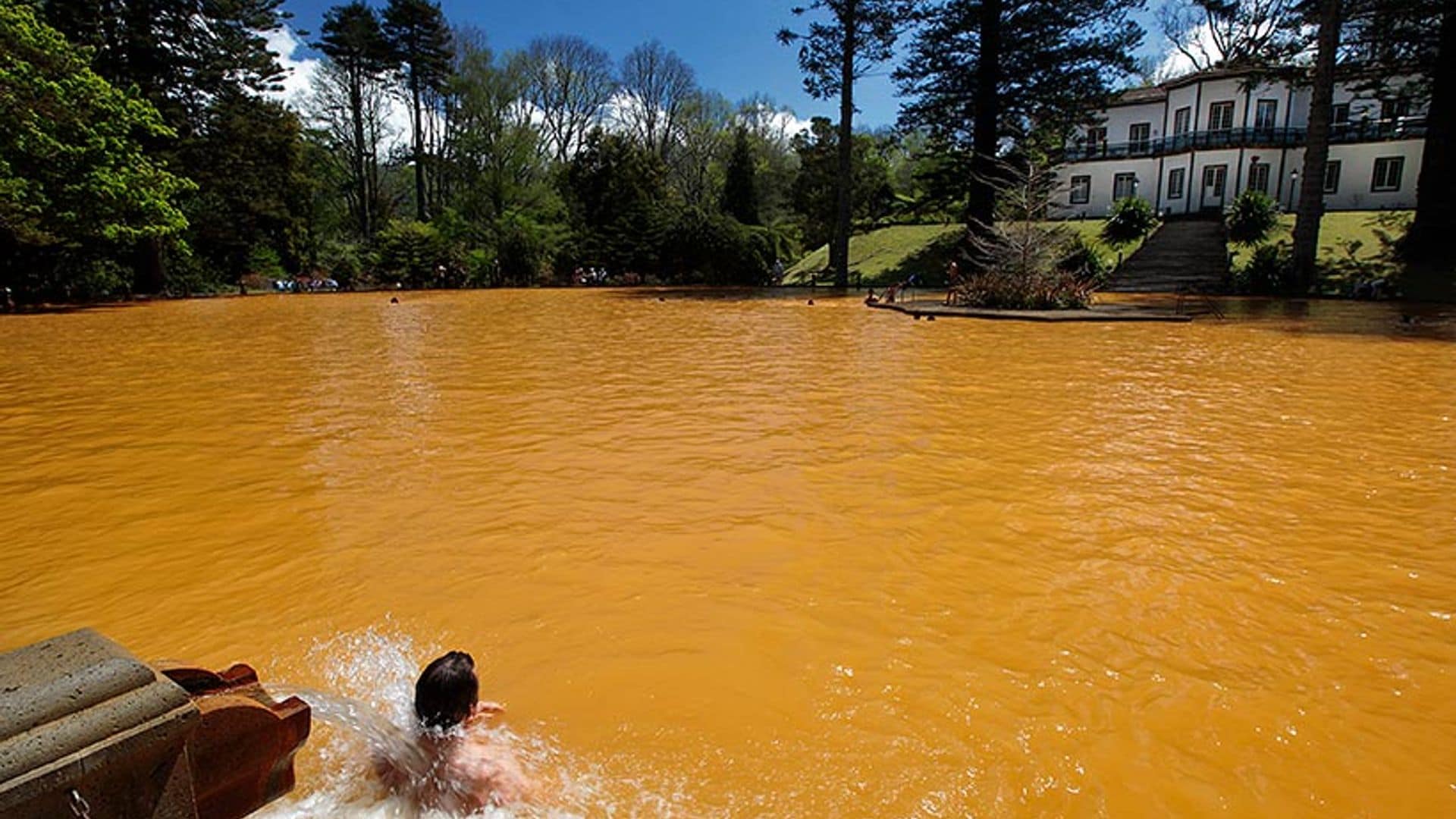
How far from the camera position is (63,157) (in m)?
21.1

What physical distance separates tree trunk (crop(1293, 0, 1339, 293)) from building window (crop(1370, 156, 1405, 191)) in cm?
1955

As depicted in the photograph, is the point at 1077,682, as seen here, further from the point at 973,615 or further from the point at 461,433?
the point at 461,433

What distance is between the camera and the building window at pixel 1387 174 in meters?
36.2

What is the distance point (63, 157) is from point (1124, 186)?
46.9 m

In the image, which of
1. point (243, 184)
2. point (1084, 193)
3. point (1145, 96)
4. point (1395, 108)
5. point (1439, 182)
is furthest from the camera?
point (1084, 193)

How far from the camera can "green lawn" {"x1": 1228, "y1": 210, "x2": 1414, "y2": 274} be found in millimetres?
25375

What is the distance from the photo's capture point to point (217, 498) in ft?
16.9

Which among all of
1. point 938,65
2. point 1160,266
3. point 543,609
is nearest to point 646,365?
point 543,609

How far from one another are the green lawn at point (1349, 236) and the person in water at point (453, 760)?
99.9 feet

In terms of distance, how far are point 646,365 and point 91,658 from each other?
31.7ft

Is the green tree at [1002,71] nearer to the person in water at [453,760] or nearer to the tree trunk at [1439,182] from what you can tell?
the tree trunk at [1439,182]

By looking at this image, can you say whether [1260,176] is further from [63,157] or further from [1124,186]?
[63,157]

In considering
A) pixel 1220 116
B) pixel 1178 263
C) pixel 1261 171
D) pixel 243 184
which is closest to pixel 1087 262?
pixel 1178 263

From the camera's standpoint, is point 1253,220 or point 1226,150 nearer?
point 1253,220
